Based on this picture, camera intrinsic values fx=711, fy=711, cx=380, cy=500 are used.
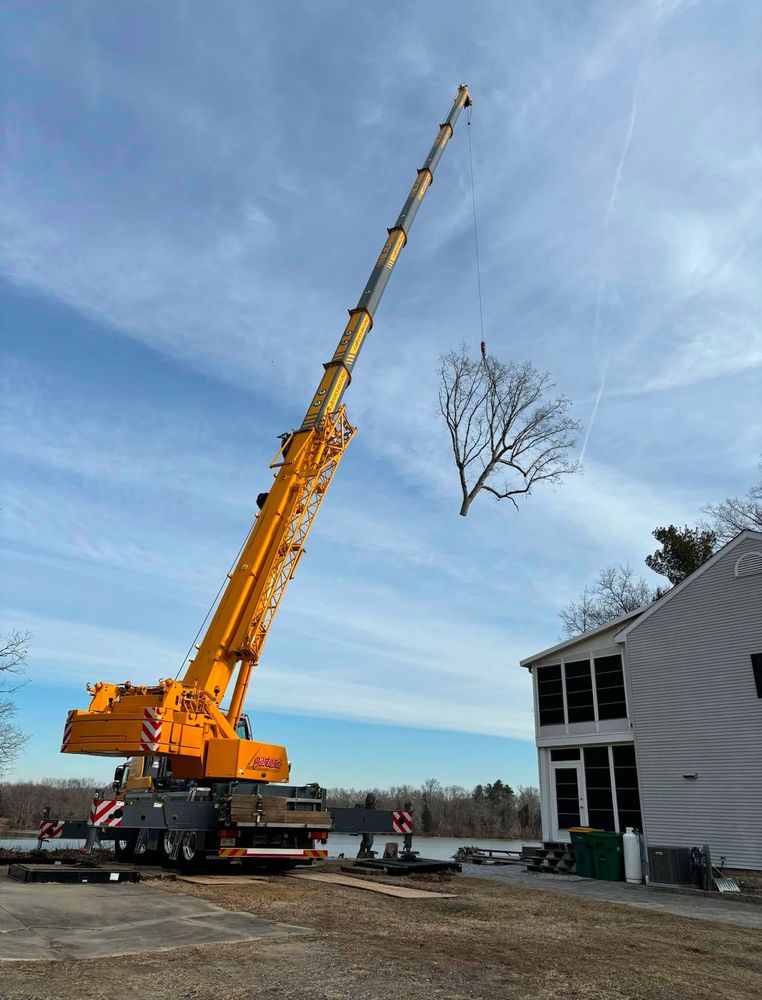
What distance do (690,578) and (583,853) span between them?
7.18m

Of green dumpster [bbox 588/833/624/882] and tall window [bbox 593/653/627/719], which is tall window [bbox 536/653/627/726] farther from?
green dumpster [bbox 588/833/624/882]

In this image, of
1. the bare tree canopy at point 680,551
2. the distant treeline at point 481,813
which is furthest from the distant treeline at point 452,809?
the bare tree canopy at point 680,551

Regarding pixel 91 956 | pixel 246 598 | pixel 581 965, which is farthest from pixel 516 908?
pixel 246 598

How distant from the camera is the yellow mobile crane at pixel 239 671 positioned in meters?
13.4

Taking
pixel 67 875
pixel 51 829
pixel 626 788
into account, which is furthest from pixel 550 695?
pixel 67 875

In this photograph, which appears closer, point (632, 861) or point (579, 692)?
point (632, 861)

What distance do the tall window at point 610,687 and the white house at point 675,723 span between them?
0.09ft

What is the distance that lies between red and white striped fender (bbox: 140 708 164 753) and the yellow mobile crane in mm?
18

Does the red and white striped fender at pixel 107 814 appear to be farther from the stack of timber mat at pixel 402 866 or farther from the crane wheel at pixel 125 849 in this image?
the stack of timber mat at pixel 402 866

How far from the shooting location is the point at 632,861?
16.0m

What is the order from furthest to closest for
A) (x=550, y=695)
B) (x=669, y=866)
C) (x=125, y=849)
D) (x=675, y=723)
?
(x=550, y=695)
(x=675, y=723)
(x=125, y=849)
(x=669, y=866)

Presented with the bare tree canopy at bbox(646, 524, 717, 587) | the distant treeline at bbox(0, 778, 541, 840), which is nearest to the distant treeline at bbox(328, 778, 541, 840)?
the distant treeline at bbox(0, 778, 541, 840)

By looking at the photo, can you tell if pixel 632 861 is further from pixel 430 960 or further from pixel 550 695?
pixel 430 960

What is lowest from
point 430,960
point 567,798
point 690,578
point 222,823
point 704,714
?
point 430,960
